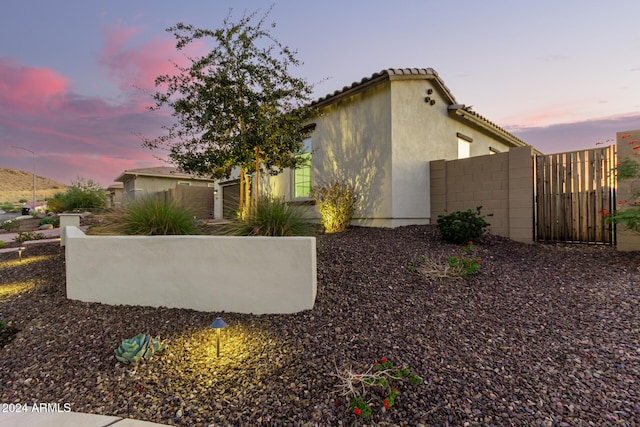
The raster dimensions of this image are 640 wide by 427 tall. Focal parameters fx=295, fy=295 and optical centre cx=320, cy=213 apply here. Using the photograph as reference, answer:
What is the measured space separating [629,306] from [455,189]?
4.53m

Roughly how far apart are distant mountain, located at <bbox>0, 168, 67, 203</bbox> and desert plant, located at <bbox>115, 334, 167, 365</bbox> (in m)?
71.8

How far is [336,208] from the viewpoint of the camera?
281 inches

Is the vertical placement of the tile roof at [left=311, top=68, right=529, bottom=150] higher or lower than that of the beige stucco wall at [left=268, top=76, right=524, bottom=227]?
higher

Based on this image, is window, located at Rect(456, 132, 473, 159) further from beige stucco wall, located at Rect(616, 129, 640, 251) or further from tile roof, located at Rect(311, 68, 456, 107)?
beige stucco wall, located at Rect(616, 129, 640, 251)

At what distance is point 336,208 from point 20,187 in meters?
92.3

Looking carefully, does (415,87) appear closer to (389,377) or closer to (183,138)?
(183,138)

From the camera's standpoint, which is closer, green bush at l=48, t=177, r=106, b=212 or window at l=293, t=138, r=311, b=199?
window at l=293, t=138, r=311, b=199

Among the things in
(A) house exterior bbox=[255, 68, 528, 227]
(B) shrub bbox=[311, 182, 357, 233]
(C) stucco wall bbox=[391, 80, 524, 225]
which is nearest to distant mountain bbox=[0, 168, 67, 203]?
(A) house exterior bbox=[255, 68, 528, 227]

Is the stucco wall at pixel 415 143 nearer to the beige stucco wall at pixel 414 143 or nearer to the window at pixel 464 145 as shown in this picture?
the beige stucco wall at pixel 414 143

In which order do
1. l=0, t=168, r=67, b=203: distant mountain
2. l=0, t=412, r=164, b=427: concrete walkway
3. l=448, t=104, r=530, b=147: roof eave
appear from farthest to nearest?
l=0, t=168, r=67, b=203: distant mountain → l=448, t=104, r=530, b=147: roof eave → l=0, t=412, r=164, b=427: concrete walkway

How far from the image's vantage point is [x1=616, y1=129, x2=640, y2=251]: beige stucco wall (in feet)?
16.5

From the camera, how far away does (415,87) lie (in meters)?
7.56

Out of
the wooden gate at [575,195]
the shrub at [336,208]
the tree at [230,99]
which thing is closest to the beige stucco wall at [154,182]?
the tree at [230,99]

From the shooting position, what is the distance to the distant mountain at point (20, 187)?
58.0 m
